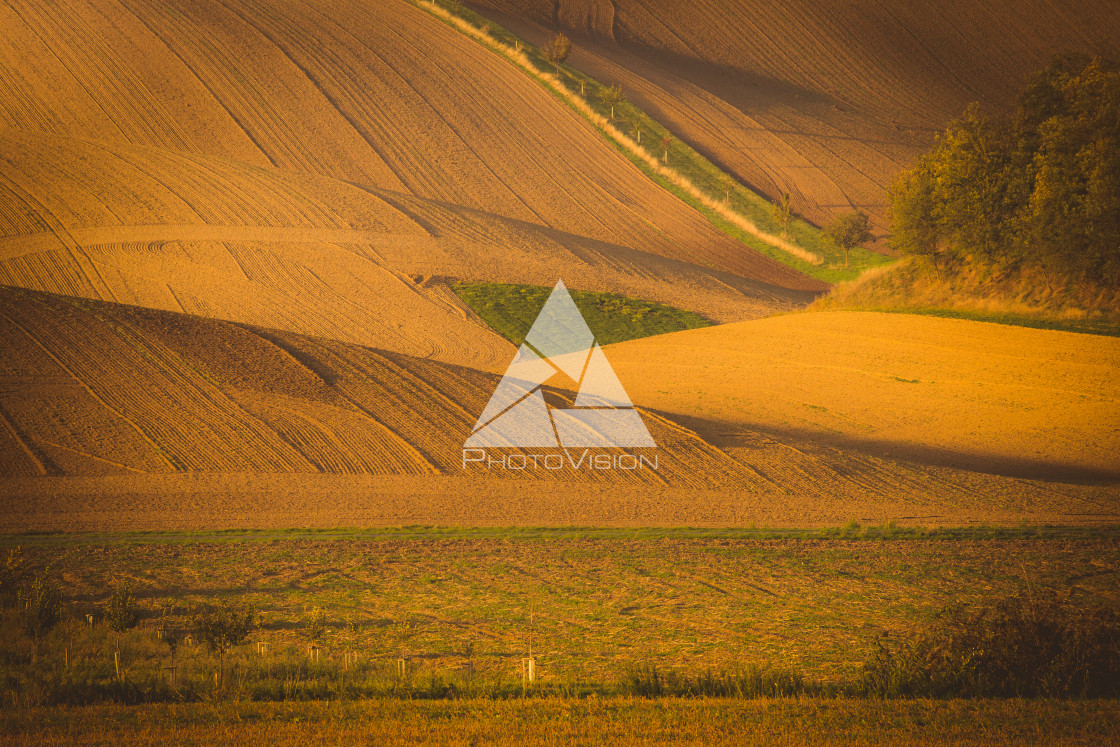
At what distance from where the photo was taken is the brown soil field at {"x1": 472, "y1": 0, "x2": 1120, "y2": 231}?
2595 inches

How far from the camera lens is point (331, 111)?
186 ft

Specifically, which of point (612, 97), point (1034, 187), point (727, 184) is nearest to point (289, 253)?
point (727, 184)

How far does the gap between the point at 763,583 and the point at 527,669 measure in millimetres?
5866

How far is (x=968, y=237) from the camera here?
3372 cm

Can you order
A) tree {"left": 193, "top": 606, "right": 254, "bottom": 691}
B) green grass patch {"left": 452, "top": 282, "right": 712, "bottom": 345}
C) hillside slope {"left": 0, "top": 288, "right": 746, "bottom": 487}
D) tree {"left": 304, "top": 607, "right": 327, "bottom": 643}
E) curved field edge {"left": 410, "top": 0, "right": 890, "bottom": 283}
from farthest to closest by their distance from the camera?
curved field edge {"left": 410, "top": 0, "right": 890, "bottom": 283}
green grass patch {"left": 452, "top": 282, "right": 712, "bottom": 345}
hillside slope {"left": 0, "top": 288, "right": 746, "bottom": 487}
tree {"left": 304, "top": 607, "right": 327, "bottom": 643}
tree {"left": 193, "top": 606, "right": 254, "bottom": 691}

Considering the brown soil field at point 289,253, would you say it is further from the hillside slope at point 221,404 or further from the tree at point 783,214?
the tree at point 783,214

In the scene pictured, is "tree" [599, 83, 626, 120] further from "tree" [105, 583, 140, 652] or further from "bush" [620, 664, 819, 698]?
"bush" [620, 664, 819, 698]

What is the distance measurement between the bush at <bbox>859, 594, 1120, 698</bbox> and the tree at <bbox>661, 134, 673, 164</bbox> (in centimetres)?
5413

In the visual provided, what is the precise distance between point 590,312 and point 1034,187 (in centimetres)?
1936

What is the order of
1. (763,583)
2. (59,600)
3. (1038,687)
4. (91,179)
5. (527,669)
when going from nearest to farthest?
(1038,687) < (527,669) < (59,600) < (763,583) < (91,179)

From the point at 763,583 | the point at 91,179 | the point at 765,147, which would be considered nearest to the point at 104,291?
the point at 91,179

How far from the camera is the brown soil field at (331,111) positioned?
52.5 meters

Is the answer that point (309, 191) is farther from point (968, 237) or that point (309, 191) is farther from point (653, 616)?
point (653, 616)

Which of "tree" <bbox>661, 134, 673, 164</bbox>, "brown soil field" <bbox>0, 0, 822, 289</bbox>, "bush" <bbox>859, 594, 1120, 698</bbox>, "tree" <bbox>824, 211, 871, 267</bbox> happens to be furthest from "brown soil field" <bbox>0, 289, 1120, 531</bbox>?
"tree" <bbox>661, 134, 673, 164</bbox>
